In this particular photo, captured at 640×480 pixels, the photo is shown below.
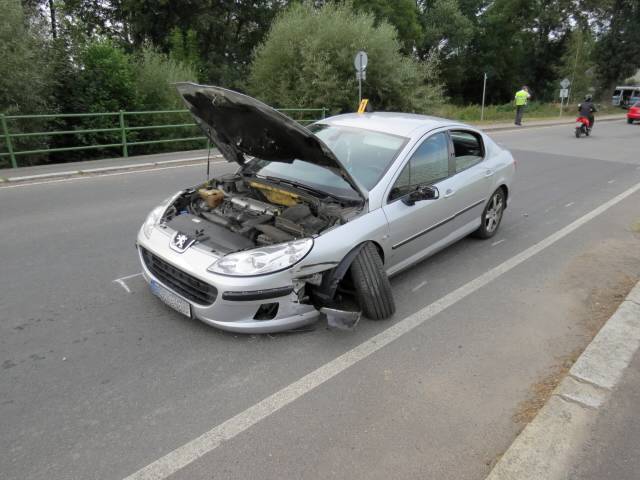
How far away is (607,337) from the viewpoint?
3719mm

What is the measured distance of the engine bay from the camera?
3.68 m

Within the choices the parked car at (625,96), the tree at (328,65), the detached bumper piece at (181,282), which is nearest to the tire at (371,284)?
the detached bumper piece at (181,282)

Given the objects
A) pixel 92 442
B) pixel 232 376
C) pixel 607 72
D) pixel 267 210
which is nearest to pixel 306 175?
pixel 267 210

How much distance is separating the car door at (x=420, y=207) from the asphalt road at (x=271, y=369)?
14.7 inches

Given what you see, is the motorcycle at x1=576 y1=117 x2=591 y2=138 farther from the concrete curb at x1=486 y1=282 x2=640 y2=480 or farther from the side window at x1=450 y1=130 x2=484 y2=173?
the concrete curb at x1=486 y1=282 x2=640 y2=480

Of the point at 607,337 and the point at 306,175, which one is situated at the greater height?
the point at 306,175

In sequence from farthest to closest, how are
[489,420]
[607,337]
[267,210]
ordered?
[267,210]
[607,337]
[489,420]

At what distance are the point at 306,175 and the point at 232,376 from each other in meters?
2.07

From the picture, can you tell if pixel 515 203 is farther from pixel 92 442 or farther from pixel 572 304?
pixel 92 442

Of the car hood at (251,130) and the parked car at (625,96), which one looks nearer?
the car hood at (251,130)

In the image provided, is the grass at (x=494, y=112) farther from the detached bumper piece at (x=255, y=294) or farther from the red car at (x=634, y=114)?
the detached bumper piece at (x=255, y=294)

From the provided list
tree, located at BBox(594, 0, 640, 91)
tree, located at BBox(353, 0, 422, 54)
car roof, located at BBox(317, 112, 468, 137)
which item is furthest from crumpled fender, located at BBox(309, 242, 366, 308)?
tree, located at BBox(594, 0, 640, 91)

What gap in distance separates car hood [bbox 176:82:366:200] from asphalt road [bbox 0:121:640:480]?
1404 mm

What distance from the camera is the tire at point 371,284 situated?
367 cm
